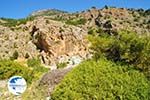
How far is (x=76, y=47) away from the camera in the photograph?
4084 centimetres

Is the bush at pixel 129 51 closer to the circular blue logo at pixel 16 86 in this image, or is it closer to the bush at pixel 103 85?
the bush at pixel 103 85

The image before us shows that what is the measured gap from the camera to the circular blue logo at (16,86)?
10.5m

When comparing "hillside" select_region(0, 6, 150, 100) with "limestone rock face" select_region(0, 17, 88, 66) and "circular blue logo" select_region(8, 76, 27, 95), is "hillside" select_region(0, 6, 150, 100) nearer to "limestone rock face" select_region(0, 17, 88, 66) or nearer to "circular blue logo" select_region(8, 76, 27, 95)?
"limestone rock face" select_region(0, 17, 88, 66)

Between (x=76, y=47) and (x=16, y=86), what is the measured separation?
30.2 meters

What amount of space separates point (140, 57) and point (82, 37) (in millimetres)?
28401

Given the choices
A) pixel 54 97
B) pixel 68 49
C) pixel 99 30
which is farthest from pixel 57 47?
pixel 54 97

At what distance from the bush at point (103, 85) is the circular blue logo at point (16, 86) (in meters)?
1.01

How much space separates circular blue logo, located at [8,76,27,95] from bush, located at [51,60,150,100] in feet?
3.30

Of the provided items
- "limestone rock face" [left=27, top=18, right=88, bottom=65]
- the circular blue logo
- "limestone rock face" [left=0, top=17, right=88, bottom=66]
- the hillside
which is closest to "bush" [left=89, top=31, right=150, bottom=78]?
the hillside

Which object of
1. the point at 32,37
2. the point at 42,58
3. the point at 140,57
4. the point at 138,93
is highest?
the point at 32,37

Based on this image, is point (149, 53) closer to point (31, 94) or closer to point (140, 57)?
point (140, 57)

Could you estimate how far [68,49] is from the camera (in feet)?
134

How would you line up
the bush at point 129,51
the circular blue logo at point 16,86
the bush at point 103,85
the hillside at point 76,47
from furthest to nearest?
the bush at point 129,51 < the hillside at point 76,47 < the bush at point 103,85 < the circular blue logo at point 16,86

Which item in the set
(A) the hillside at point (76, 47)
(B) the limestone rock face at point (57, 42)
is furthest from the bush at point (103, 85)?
(B) the limestone rock face at point (57, 42)
